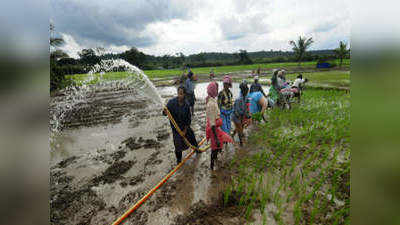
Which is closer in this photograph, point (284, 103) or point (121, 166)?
point (121, 166)

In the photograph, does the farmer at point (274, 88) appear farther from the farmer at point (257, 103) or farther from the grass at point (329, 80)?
the grass at point (329, 80)

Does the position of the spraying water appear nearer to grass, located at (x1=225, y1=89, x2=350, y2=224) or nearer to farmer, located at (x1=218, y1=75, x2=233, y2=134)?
farmer, located at (x1=218, y1=75, x2=233, y2=134)

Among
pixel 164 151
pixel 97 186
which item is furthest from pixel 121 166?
pixel 164 151

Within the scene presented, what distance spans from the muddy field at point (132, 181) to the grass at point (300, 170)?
558mm

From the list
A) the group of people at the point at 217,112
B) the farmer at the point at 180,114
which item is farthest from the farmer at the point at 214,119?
the farmer at the point at 180,114

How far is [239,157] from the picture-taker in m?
4.29

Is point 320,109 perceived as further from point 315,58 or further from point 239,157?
point 315,58

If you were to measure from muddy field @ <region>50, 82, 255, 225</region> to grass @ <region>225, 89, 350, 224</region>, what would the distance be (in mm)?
558

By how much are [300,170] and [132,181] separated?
12.0 feet

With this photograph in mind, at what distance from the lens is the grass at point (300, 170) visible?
105 inches

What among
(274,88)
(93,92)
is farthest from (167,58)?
(274,88)

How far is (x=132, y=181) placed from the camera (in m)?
3.61
